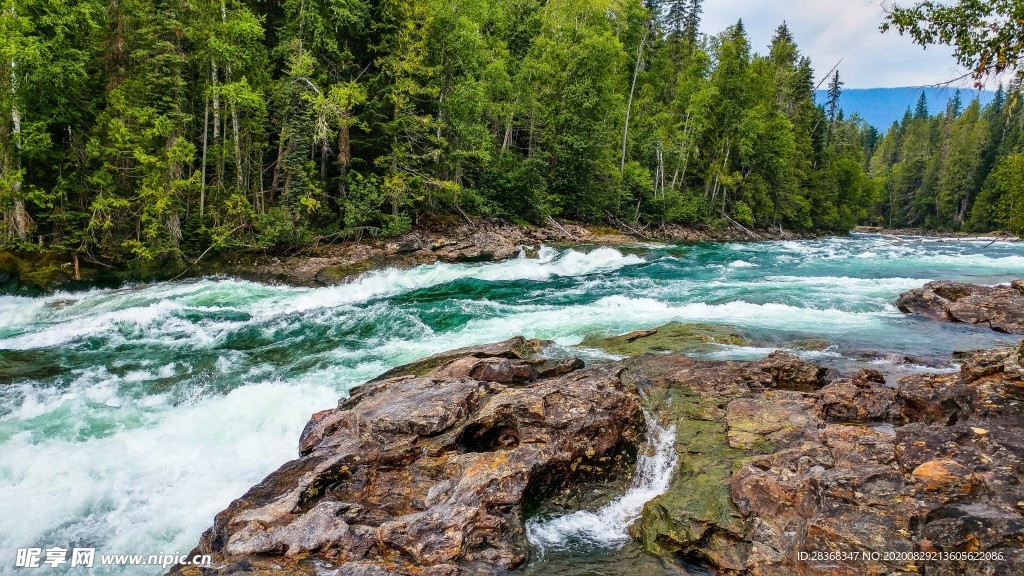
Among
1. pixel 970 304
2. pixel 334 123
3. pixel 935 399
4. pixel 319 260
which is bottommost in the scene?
pixel 319 260

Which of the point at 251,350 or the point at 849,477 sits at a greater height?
the point at 849,477

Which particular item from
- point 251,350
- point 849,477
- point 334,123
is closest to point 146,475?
point 251,350

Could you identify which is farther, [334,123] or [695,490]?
[334,123]

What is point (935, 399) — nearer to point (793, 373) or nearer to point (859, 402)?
point (859, 402)

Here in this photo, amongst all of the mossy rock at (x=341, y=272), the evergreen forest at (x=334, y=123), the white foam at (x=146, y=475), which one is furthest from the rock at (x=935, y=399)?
the mossy rock at (x=341, y=272)

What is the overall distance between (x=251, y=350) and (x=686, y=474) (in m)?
9.85

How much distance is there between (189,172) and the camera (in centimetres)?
1789

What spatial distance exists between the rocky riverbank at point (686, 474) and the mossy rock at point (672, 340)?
169 centimetres

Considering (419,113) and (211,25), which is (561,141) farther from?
(211,25)

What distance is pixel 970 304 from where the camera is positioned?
11805mm

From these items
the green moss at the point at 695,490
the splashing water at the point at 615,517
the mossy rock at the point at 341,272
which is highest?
the mossy rock at the point at 341,272

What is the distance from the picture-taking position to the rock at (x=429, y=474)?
13.3ft

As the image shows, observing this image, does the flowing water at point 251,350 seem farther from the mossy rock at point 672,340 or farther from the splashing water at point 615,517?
→ the mossy rock at point 672,340

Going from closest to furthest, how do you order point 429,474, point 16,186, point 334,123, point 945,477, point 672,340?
point 945,477 < point 429,474 < point 672,340 < point 16,186 < point 334,123
